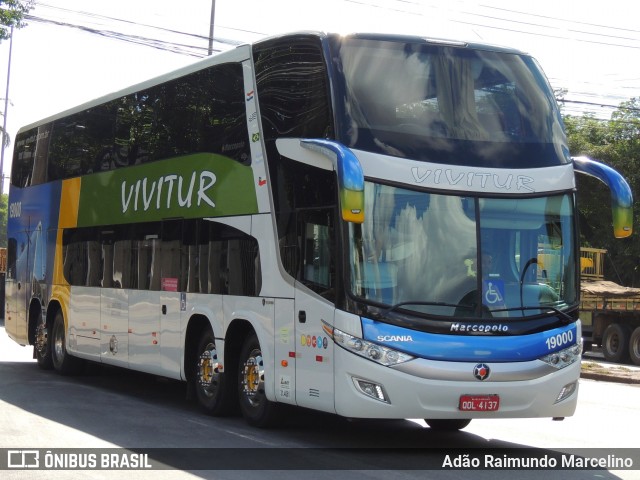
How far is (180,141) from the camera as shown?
1469 cm

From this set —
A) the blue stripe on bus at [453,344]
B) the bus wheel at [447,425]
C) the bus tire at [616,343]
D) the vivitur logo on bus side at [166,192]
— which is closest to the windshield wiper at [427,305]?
the blue stripe on bus at [453,344]

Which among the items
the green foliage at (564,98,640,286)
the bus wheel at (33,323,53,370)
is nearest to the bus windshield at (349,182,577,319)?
the bus wheel at (33,323,53,370)

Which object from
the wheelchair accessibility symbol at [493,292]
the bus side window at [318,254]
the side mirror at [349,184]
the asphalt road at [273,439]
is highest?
the side mirror at [349,184]

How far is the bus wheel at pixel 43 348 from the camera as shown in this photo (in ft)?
65.1

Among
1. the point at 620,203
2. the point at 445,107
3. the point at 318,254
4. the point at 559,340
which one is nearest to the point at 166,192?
the point at 318,254

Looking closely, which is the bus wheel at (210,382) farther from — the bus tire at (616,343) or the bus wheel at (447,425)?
the bus tire at (616,343)

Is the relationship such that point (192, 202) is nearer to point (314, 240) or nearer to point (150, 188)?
point (150, 188)

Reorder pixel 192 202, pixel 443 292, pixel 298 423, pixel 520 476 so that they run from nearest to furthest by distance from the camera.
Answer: pixel 520 476, pixel 443 292, pixel 298 423, pixel 192 202

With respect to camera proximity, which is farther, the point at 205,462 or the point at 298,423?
the point at 298,423

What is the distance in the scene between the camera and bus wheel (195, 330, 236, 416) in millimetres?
13312

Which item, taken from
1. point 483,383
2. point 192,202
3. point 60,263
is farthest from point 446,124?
point 60,263

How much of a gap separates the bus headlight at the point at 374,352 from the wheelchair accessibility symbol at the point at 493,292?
38.4 inches

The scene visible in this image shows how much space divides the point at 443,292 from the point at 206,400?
4328 millimetres

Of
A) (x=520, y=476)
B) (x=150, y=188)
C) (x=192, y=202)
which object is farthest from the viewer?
(x=150, y=188)
